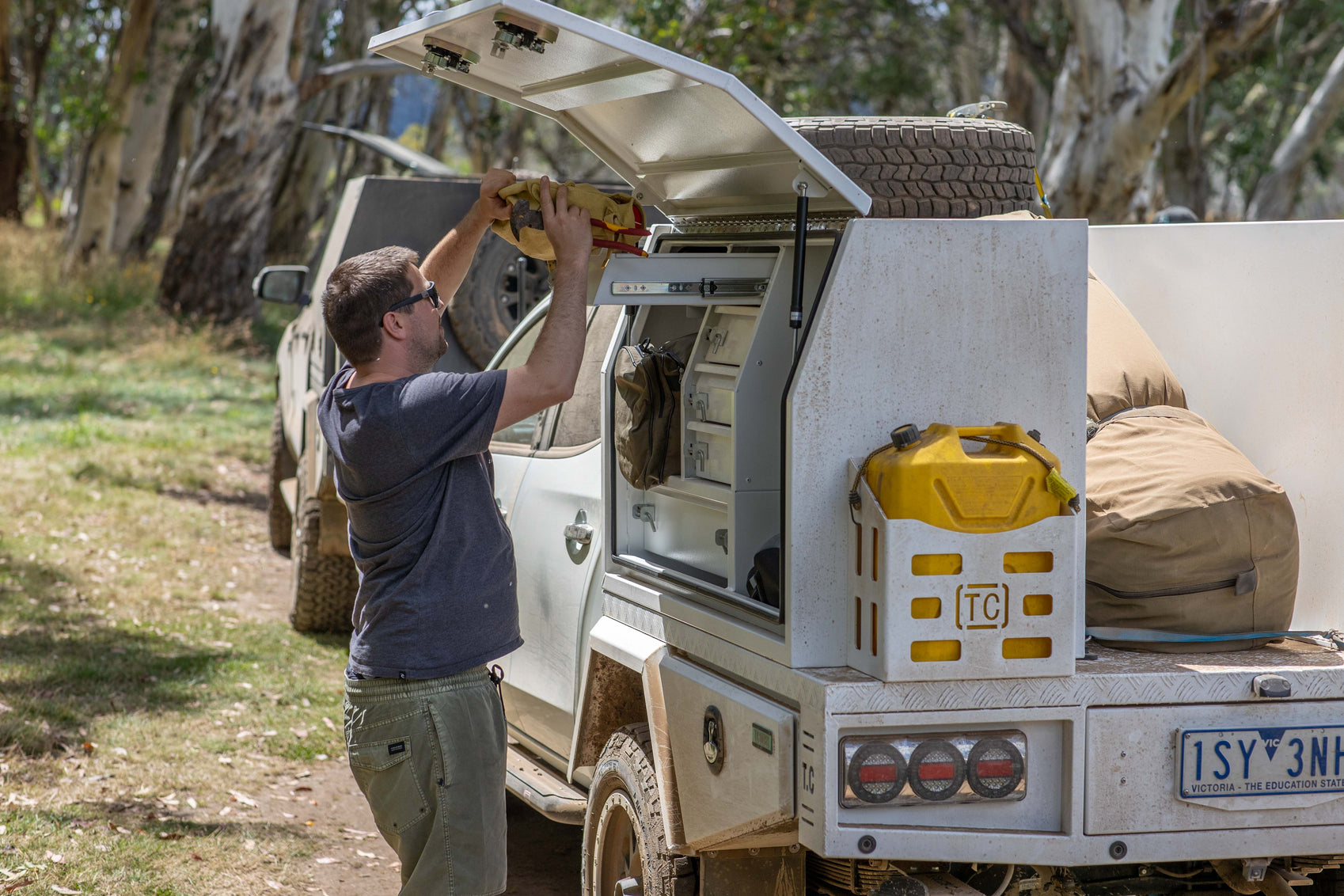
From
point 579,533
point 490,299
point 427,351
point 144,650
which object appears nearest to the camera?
point 427,351

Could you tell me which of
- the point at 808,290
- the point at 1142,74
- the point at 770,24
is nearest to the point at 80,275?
the point at 770,24

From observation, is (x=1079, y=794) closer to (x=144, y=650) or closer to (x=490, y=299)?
(x=490, y=299)

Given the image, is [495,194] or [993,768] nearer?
[993,768]

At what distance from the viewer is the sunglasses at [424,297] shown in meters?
3.04

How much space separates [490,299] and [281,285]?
1.46 meters

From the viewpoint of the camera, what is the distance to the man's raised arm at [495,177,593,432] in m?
2.86

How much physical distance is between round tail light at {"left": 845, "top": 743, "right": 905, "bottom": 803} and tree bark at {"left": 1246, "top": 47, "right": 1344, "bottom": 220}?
52.9ft

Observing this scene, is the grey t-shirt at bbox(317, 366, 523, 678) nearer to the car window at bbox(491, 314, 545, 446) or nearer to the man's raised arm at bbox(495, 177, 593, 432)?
the man's raised arm at bbox(495, 177, 593, 432)

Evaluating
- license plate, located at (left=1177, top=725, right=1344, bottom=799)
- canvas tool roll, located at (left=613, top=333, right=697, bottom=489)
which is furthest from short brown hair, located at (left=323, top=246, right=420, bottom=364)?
license plate, located at (left=1177, top=725, right=1344, bottom=799)

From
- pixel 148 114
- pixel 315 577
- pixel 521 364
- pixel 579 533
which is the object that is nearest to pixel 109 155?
pixel 148 114

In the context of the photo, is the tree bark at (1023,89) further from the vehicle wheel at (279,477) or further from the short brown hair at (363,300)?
the short brown hair at (363,300)

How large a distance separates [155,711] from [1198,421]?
4547 millimetres

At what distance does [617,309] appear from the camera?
4141mm

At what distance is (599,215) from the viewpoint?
3.03 meters
